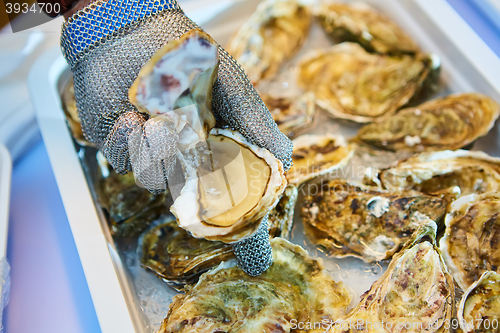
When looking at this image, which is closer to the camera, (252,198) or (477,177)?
(252,198)

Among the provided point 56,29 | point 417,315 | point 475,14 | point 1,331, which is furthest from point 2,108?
point 475,14

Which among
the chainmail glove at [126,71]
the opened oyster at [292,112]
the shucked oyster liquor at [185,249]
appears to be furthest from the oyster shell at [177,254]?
the opened oyster at [292,112]

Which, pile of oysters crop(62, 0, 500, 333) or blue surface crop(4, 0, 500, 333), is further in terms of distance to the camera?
blue surface crop(4, 0, 500, 333)

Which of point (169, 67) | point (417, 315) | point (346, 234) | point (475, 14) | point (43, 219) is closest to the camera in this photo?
point (169, 67)

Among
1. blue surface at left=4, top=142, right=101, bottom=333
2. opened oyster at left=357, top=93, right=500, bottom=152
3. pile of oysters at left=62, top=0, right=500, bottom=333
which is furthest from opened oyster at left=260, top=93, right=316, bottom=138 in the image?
blue surface at left=4, top=142, right=101, bottom=333

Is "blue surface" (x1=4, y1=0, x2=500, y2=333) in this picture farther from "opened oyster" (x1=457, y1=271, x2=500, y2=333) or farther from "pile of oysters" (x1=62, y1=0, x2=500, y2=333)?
"opened oyster" (x1=457, y1=271, x2=500, y2=333)

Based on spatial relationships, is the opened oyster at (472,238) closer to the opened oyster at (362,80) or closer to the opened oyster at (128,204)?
the opened oyster at (362,80)

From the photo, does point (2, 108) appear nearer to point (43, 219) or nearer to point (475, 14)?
point (43, 219)
